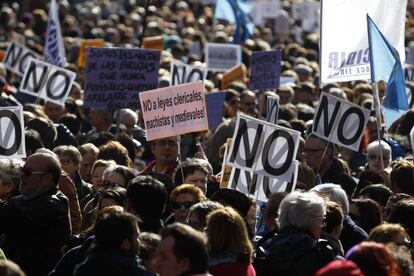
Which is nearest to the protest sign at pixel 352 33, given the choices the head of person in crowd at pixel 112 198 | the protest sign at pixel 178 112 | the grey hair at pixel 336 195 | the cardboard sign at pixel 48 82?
the protest sign at pixel 178 112

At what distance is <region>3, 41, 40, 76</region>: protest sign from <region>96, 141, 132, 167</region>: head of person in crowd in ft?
29.2

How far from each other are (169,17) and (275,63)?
18.0 meters

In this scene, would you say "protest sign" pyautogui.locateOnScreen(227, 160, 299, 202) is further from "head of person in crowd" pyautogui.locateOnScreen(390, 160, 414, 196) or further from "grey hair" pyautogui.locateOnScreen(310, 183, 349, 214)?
"grey hair" pyautogui.locateOnScreen(310, 183, 349, 214)

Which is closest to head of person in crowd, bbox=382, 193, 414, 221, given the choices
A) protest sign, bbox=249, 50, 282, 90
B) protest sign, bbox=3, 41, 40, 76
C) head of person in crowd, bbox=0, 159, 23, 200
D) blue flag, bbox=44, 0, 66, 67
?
head of person in crowd, bbox=0, 159, 23, 200

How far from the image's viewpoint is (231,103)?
17406mm

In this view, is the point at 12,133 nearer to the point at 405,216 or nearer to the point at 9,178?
the point at 9,178

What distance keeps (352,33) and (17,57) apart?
8543 millimetres

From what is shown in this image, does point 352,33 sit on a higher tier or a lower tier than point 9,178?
higher

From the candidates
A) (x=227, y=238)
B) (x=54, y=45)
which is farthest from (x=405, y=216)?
(x=54, y=45)

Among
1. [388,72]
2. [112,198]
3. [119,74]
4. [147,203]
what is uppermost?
[388,72]

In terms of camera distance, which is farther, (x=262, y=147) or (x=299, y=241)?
(x=262, y=147)

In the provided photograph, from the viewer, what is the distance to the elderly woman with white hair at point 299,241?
26.0ft

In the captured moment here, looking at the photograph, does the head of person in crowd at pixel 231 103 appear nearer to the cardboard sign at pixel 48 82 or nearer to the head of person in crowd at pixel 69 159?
the cardboard sign at pixel 48 82

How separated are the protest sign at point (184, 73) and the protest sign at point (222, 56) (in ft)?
11.7
